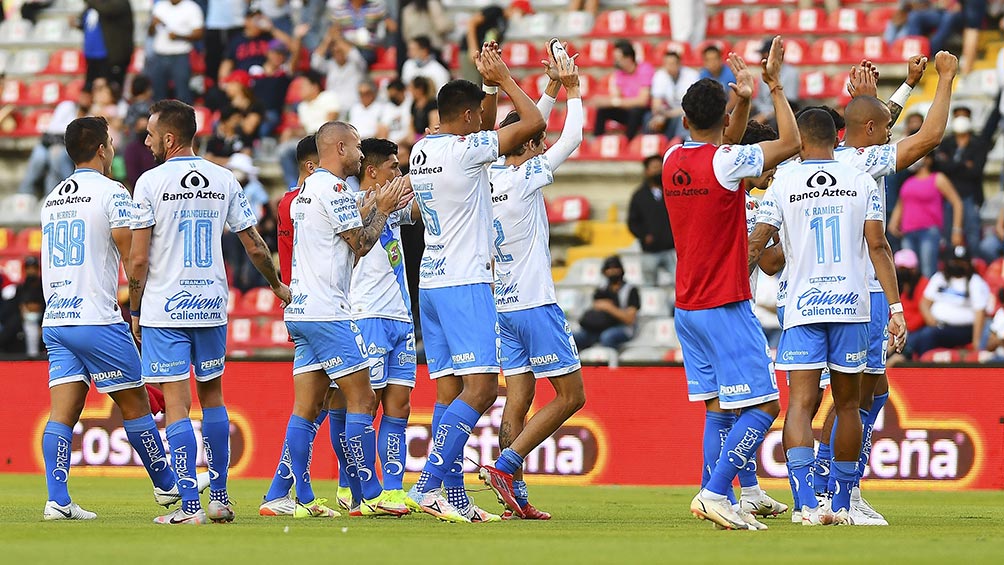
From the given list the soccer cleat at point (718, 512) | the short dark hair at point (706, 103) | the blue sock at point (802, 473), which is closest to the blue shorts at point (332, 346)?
the soccer cleat at point (718, 512)

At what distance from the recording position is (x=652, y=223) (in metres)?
20.4

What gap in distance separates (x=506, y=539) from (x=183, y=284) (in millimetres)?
2816

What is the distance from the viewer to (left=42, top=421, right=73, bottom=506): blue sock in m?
11.3

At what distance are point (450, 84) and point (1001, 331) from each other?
933 cm

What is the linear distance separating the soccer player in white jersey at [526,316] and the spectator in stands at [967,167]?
9.25 m

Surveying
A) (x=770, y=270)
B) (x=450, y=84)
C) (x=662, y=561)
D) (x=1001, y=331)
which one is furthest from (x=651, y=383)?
(x=662, y=561)

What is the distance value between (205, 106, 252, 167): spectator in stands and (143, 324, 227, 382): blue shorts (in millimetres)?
12589

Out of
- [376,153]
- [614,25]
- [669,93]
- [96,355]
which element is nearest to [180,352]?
[96,355]

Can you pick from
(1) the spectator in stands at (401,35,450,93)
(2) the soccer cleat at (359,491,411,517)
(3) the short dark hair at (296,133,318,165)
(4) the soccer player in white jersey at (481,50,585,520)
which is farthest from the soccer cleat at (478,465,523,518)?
(1) the spectator in stands at (401,35,450,93)

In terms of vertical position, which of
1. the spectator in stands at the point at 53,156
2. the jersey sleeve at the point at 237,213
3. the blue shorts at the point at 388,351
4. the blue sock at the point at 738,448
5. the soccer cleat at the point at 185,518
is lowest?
the soccer cleat at the point at 185,518

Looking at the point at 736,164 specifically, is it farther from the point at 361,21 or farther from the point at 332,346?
the point at 361,21

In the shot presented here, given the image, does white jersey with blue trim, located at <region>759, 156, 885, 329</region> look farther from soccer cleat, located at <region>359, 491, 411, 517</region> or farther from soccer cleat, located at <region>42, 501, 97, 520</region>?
soccer cleat, located at <region>42, 501, 97, 520</region>

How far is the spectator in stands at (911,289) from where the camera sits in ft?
61.6

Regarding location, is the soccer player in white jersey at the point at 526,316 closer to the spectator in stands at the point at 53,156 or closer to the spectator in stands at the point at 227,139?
the spectator in stands at the point at 227,139
